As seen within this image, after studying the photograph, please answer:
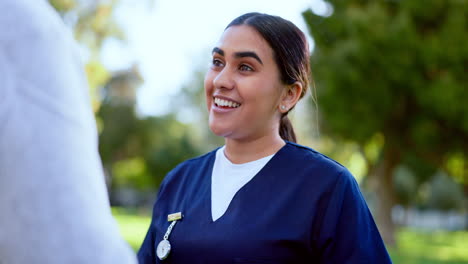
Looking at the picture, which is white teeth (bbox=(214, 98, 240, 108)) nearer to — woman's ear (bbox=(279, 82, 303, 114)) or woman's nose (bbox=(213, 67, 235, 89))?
woman's nose (bbox=(213, 67, 235, 89))

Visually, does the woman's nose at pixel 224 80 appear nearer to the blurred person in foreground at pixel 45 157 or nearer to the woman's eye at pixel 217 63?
the woman's eye at pixel 217 63

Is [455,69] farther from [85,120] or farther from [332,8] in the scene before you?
[85,120]

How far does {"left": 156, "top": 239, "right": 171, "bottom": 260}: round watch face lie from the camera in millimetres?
2033

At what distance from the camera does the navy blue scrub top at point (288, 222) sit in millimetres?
1842

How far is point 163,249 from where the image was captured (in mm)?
2055

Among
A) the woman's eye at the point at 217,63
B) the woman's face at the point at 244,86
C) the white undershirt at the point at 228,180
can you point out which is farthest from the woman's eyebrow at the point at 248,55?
the white undershirt at the point at 228,180

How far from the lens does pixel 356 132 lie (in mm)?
13984

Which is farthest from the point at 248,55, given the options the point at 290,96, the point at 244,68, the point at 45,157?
the point at 45,157

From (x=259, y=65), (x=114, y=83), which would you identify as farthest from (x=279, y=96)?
(x=114, y=83)

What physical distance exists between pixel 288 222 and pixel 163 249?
0.51 metres

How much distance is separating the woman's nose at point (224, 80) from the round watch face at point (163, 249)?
64cm

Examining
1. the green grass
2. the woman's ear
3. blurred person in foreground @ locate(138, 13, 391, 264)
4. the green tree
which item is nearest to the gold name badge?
blurred person in foreground @ locate(138, 13, 391, 264)

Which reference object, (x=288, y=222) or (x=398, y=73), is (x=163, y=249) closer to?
(x=288, y=222)

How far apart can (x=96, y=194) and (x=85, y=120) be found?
85 mm
